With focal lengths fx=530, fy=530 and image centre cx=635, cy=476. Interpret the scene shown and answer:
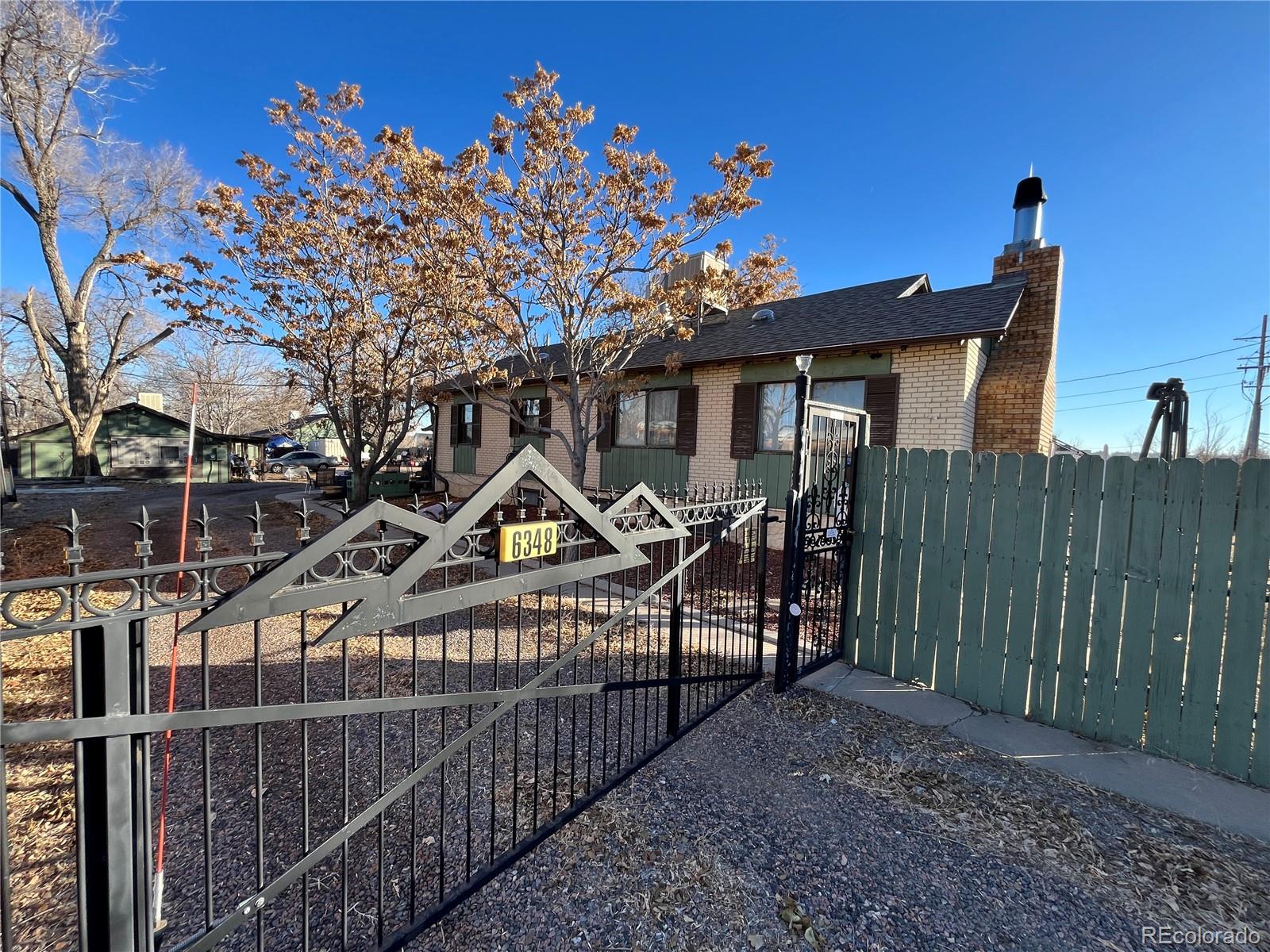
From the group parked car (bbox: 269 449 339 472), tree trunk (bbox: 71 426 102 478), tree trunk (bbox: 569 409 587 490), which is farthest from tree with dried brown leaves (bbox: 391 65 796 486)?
parked car (bbox: 269 449 339 472)

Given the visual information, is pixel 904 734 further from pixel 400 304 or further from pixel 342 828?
pixel 400 304

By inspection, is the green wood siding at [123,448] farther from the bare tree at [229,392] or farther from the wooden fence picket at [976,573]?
the wooden fence picket at [976,573]

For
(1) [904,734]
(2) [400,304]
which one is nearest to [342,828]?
(1) [904,734]

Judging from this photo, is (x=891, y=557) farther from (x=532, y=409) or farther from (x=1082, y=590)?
(x=532, y=409)

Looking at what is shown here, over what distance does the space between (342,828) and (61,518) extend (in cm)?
1627

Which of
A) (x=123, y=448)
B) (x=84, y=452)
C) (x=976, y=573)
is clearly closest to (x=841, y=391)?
(x=976, y=573)

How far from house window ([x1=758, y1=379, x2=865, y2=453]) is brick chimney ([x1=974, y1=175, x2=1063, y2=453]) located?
1.93 metres

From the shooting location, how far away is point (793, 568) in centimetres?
423

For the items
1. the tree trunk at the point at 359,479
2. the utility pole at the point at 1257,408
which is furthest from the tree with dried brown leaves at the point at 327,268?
the utility pole at the point at 1257,408

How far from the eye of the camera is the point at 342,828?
189 cm

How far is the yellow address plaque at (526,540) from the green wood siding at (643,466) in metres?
8.42

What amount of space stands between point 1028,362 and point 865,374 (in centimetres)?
243

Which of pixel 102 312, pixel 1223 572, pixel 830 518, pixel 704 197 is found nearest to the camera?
pixel 1223 572

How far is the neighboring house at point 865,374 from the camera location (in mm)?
8031
